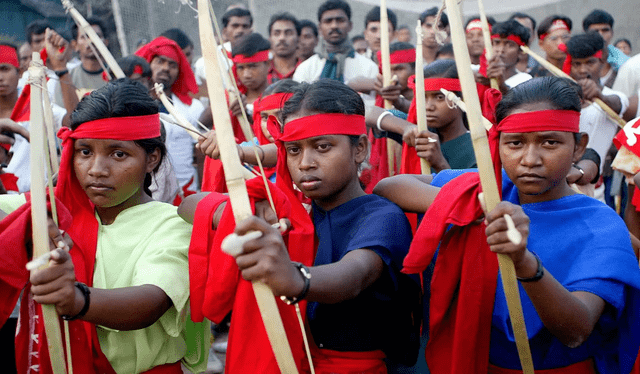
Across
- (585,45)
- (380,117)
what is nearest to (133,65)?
(380,117)

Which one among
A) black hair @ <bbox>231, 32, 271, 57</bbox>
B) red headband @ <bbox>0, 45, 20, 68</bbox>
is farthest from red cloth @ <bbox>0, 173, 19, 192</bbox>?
black hair @ <bbox>231, 32, 271, 57</bbox>

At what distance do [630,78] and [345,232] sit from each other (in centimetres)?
520

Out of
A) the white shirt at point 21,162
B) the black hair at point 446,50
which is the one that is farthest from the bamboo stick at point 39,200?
the black hair at point 446,50

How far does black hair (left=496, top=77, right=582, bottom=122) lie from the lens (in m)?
2.39

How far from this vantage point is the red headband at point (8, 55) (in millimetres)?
6016

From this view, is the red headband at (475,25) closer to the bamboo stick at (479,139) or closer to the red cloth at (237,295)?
the red cloth at (237,295)

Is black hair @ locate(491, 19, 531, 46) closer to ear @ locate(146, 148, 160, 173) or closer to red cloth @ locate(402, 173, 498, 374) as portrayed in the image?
red cloth @ locate(402, 173, 498, 374)

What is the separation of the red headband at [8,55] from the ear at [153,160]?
3.96 meters

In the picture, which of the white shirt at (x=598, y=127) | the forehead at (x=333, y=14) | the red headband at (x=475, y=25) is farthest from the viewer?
the forehead at (x=333, y=14)

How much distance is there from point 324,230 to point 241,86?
13.0 ft

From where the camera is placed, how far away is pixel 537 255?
7.72ft

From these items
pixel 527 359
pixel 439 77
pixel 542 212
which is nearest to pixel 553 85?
pixel 542 212

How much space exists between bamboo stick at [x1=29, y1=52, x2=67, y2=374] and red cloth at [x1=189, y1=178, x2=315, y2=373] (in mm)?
507

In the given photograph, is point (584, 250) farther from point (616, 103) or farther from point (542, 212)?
point (616, 103)
